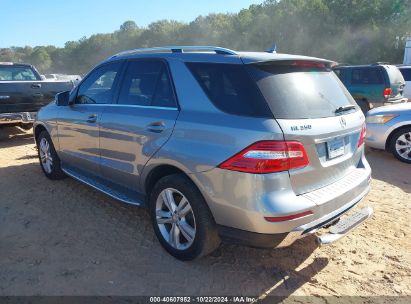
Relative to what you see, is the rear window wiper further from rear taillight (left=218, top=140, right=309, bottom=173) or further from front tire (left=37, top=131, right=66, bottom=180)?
front tire (left=37, top=131, right=66, bottom=180)

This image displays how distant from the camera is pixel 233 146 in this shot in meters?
2.77

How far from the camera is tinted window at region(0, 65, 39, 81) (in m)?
9.49

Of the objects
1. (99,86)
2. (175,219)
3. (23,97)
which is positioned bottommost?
(175,219)

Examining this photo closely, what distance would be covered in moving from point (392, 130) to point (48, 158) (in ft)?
19.0

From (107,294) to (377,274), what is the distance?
7.27ft

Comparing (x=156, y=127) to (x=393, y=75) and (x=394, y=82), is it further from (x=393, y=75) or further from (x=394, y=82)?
(x=393, y=75)

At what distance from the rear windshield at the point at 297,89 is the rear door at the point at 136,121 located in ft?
2.69

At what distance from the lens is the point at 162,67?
3.56 m

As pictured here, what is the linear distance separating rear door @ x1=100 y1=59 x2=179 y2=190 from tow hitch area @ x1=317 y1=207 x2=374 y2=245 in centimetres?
151

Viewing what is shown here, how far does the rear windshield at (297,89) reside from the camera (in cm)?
285

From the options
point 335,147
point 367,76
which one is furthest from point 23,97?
point 367,76

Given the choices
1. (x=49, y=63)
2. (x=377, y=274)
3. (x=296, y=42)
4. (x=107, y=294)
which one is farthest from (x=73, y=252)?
(x=49, y=63)

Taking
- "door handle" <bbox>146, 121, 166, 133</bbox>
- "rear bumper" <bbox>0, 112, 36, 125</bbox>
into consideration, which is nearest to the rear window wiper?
"door handle" <bbox>146, 121, 166, 133</bbox>

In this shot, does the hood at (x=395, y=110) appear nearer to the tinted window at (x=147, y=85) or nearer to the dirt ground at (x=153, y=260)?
the dirt ground at (x=153, y=260)
